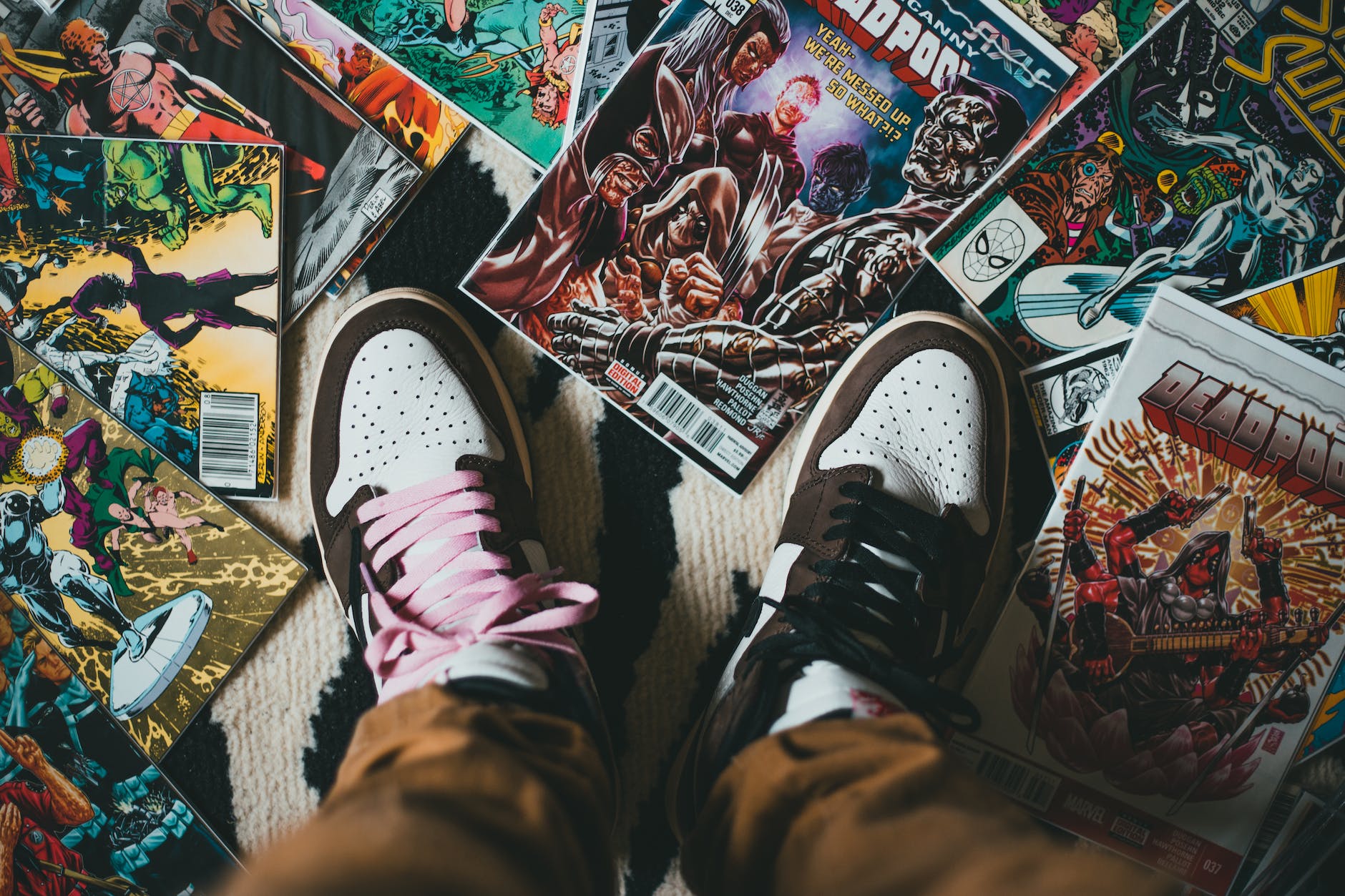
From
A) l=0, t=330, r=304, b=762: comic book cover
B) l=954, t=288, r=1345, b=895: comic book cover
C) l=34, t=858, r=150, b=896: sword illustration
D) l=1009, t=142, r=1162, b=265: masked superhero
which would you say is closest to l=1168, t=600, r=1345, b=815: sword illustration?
l=954, t=288, r=1345, b=895: comic book cover

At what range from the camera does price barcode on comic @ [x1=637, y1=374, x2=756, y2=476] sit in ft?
1.99

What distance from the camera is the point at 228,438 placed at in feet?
1.98

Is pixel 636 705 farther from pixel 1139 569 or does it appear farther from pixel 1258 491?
pixel 1258 491

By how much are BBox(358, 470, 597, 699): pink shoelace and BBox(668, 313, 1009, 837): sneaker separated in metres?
0.15

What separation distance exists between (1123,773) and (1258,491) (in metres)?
0.24

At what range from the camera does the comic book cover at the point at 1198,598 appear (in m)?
0.57

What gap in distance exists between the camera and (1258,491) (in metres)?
0.57

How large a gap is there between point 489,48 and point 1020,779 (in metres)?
0.71

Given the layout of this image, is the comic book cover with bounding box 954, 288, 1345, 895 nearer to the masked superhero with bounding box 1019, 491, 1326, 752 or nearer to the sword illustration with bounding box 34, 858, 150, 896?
the masked superhero with bounding box 1019, 491, 1326, 752

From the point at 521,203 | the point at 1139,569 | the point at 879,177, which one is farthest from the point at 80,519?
the point at 1139,569

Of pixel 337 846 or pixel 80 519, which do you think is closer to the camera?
pixel 337 846

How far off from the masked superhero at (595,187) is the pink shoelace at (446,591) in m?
0.16

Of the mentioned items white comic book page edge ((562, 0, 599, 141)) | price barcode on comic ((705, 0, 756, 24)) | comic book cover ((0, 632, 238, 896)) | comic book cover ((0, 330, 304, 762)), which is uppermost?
price barcode on comic ((705, 0, 756, 24))

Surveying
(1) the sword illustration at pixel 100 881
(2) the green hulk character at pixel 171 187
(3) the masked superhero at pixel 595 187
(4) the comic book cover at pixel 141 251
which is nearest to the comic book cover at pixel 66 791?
(1) the sword illustration at pixel 100 881
